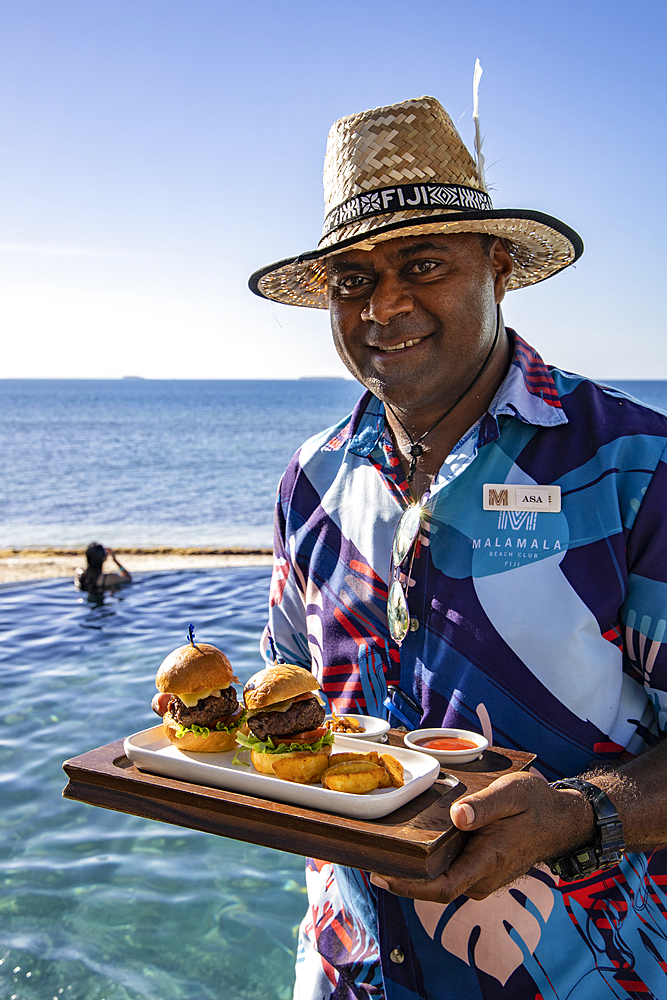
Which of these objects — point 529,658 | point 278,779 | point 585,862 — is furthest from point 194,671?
point 585,862

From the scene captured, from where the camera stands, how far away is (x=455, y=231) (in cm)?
259

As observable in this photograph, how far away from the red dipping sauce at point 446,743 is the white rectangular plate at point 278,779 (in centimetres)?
6

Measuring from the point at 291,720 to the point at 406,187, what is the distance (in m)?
1.77

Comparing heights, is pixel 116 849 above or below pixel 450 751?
below

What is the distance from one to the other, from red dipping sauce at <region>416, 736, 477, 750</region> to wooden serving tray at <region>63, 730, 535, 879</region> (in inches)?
2.1

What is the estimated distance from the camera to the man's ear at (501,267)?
2.88 metres

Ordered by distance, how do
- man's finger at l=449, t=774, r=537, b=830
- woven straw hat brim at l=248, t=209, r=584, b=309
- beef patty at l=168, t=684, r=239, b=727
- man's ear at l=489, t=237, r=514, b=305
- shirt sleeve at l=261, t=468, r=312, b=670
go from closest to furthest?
man's finger at l=449, t=774, r=537, b=830 < woven straw hat brim at l=248, t=209, r=584, b=309 < beef patty at l=168, t=684, r=239, b=727 < man's ear at l=489, t=237, r=514, b=305 < shirt sleeve at l=261, t=468, r=312, b=670

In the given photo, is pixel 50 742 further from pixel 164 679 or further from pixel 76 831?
pixel 164 679

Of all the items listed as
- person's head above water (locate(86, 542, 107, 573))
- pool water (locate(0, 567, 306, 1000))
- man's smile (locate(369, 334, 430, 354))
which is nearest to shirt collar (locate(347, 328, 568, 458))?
man's smile (locate(369, 334, 430, 354))

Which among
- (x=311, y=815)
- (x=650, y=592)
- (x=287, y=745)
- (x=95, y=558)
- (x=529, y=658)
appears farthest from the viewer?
(x=95, y=558)

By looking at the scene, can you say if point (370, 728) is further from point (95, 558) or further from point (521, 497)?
point (95, 558)

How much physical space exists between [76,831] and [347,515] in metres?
5.05

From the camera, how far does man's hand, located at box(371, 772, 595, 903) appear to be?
5.98ft

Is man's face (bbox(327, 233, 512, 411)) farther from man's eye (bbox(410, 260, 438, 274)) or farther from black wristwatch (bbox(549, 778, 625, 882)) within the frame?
black wristwatch (bbox(549, 778, 625, 882))
